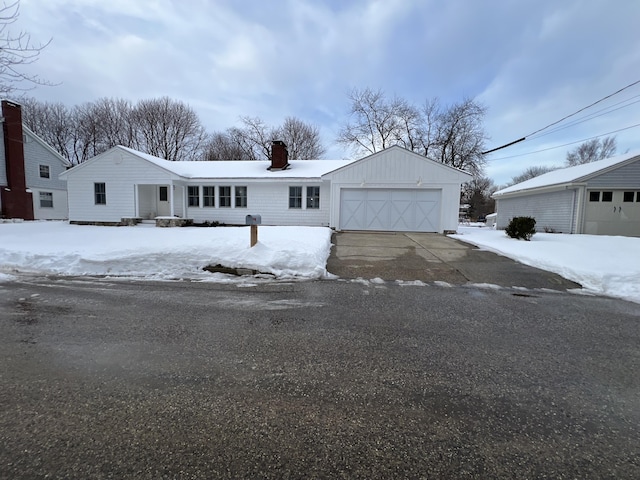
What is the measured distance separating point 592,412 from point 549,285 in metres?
4.89

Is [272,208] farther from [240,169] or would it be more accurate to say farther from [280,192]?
[240,169]

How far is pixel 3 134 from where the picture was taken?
21609 millimetres

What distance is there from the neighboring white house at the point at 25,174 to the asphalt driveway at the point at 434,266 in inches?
964

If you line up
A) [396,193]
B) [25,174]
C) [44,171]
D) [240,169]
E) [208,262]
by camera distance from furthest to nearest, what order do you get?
[44,171] < [25,174] < [240,169] < [396,193] < [208,262]

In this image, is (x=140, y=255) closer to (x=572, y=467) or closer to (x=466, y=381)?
(x=466, y=381)

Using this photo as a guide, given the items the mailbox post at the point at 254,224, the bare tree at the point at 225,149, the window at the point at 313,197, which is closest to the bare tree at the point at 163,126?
the bare tree at the point at 225,149

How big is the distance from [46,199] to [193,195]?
1559 cm

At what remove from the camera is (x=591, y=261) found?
777 centimetres

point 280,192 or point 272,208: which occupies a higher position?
point 280,192

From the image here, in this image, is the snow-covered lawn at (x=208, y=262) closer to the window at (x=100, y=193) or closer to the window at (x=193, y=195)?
the window at (x=193, y=195)

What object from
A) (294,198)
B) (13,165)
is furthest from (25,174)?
(294,198)

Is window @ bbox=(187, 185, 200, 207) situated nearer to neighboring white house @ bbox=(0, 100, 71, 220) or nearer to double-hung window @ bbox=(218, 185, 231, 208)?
double-hung window @ bbox=(218, 185, 231, 208)

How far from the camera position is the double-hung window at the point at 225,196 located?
17.8 meters

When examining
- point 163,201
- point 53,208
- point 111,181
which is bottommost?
point 53,208
